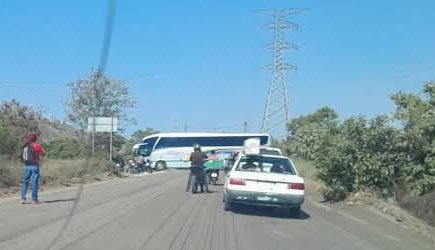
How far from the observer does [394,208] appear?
19438 mm

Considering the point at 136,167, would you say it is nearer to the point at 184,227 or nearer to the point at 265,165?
the point at 265,165

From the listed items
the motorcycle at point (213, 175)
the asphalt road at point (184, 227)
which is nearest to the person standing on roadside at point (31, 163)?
the asphalt road at point (184, 227)

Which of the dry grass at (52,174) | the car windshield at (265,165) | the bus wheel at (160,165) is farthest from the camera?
the bus wheel at (160,165)

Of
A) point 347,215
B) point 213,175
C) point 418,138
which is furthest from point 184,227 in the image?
point 213,175

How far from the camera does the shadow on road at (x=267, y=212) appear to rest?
18.4 meters

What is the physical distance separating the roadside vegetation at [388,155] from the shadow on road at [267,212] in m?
2.84

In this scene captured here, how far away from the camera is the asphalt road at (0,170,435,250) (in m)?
11.8

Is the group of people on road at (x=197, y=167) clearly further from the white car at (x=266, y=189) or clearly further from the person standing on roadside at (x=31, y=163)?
the person standing on roadside at (x=31, y=163)

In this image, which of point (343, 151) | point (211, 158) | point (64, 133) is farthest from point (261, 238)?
point (64, 133)

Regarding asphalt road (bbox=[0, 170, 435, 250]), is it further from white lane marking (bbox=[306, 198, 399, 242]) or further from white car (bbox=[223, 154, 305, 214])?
white car (bbox=[223, 154, 305, 214])

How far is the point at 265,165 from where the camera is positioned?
1902 centimetres

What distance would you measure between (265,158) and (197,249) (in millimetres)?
8084

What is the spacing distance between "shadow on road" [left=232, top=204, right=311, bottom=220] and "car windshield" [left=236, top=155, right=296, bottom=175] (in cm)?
116

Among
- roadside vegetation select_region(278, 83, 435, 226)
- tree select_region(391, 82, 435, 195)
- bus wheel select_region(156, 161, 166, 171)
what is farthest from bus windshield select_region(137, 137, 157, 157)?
tree select_region(391, 82, 435, 195)
